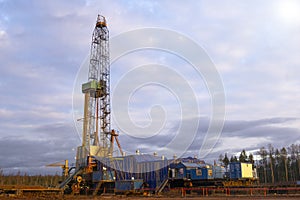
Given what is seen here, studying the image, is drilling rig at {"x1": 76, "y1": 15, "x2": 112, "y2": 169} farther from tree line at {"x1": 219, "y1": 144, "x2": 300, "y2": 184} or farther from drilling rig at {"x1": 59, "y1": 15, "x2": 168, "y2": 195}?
tree line at {"x1": 219, "y1": 144, "x2": 300, "y2": 184}

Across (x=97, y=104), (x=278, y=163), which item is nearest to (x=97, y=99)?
(x=97, y=104)

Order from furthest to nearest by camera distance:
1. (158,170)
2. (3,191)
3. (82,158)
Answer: (82,158), (158,170), (3,191)

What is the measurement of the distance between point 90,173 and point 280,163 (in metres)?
59.8

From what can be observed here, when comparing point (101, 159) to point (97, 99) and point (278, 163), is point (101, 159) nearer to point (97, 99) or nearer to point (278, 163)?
point (97, 99)

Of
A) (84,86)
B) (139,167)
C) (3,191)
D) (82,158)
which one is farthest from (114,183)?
(84,86)

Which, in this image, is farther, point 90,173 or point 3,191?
point 90,173

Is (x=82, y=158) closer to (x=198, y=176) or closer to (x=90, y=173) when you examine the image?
(x=90, y=173)

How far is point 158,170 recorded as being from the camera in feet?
133

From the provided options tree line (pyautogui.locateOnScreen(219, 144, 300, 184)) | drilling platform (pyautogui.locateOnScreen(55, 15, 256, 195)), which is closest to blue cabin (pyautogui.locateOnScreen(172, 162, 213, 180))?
drilling platform (pyautogui.locateOnScreen(55, 15, 256, 195))

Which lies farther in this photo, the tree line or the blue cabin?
the tree line

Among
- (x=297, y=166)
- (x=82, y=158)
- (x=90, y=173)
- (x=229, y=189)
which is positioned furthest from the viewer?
(x=297, y=166)

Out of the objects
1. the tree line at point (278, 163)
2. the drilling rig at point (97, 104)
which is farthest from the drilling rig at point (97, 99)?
the tree line at point (278, 163)

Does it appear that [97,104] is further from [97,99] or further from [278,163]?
[278,163]

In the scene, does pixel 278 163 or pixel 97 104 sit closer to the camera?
pixel 97 104
